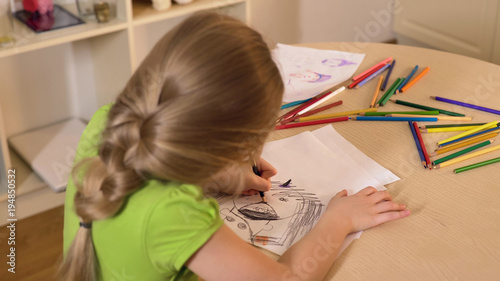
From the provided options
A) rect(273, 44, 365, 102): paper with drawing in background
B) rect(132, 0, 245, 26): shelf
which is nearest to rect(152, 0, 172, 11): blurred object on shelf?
rect(132, 0, 245, 26): shelf

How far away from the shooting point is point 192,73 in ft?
2.21

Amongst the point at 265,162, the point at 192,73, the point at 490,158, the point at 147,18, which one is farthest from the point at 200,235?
the point at 147,18

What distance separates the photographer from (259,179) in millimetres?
917

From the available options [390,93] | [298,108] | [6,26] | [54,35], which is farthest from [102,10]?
[390,93]

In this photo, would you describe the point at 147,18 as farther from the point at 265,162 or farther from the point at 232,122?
the point at 232,122

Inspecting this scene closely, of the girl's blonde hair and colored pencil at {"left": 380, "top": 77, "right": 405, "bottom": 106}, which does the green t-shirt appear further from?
colored pencil at {"left": 380, "top": 77, "right": 405, "bottom": 106}

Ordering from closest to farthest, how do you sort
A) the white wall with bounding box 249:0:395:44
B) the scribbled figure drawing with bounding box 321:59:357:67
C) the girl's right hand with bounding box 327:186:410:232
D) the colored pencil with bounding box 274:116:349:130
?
the girl's right hand with bounding box 327:186:410:232
the colored pencil with bounding box 274:116:349:130
the scribbled figure drawing with bounding box 321:59:357:67
the white wall with bounding box 249:0:395:44

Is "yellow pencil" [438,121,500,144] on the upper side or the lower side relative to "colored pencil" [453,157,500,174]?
upper

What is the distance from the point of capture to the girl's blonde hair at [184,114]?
0.67 meters

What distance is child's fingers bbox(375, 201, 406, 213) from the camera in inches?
33.9

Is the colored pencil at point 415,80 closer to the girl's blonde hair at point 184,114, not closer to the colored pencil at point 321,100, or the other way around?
the colored pencil at point 321,100

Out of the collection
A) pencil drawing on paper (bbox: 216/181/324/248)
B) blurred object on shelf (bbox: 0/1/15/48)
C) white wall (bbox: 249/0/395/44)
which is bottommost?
white wall (bbox: 249/0/395/44)

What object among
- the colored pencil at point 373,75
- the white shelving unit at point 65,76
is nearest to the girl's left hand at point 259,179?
the colored pencil at point 373,75

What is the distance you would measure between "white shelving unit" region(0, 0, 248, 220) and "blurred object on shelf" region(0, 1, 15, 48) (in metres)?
0.03
